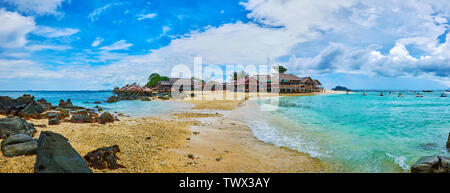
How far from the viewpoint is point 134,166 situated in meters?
5.64

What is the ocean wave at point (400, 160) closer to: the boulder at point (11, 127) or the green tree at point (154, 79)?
the boulder at point (11, 127)

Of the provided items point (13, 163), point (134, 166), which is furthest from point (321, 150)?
point (13, 163)

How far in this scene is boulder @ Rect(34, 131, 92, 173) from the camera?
3961 millimetres

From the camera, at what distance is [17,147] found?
564 cm

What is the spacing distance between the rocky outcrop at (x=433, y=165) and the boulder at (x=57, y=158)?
915 cm

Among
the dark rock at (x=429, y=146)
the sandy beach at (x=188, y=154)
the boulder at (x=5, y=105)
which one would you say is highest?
the boulder at (x=5, y=105)

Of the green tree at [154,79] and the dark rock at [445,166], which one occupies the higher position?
the green tree at [154,79]

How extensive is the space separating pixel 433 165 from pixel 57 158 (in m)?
9.90

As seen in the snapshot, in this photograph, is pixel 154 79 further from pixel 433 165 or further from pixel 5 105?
pixel 433 165

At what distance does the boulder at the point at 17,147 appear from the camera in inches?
219


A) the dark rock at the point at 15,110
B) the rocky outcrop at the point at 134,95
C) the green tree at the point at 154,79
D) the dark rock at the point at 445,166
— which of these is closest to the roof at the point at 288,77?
the rocky outcrop at the point at 134,95
